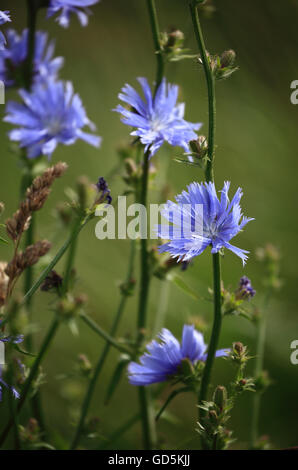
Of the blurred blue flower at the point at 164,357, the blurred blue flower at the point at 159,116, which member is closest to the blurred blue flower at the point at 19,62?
the blurred blue flower at the point at 159,116

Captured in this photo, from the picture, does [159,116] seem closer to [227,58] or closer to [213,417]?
[227,58]

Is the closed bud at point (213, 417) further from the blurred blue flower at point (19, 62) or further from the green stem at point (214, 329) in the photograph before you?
the blurred blue flower at point (19, 62)

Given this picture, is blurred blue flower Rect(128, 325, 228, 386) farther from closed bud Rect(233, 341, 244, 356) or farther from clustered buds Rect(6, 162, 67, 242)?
clustered buds Rect(6, 162, 67, 242)

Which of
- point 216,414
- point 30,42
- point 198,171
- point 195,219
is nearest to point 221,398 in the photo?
point 216,414

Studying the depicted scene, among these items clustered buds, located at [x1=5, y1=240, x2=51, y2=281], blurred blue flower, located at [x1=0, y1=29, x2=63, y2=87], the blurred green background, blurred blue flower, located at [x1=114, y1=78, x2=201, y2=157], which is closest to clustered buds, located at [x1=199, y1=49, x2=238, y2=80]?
blurred blue flower, located at [x1=114, y1=78, x2=201, y2=157]

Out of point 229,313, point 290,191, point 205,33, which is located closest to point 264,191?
point 290,191

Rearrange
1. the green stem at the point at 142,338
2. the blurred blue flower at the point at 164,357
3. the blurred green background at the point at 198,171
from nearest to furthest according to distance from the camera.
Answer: the blurred blue flower at the point at 164,357
the green stem at the point at 142,338
the blurred green background at the point at 198,171
